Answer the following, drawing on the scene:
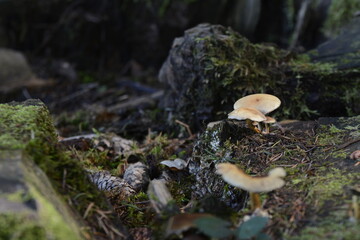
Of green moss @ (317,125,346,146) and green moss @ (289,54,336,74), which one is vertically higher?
green moss @ (289,54,336,74)

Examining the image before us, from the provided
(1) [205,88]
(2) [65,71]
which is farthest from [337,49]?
(2) [65,71]

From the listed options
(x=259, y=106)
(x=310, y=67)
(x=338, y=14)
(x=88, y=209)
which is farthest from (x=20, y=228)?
(x=338, y=14)

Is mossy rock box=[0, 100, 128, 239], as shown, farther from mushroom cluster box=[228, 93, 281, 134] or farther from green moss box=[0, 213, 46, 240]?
mushroom cluster box=[228, 93, 281, 134]

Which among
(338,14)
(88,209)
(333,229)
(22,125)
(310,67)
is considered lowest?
(88,209)

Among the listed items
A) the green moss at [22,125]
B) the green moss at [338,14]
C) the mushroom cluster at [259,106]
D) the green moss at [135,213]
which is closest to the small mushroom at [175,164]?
the green moss at [135,213]

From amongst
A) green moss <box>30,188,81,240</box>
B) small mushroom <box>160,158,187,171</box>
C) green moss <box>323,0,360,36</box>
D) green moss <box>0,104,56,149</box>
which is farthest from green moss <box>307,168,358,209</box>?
green moss <box>323,0,360,36</box>

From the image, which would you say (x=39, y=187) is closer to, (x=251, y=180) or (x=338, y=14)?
(x=251, y=180)

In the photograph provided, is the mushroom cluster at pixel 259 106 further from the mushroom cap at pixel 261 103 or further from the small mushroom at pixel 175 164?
the small mushroom at pixel 175 164
